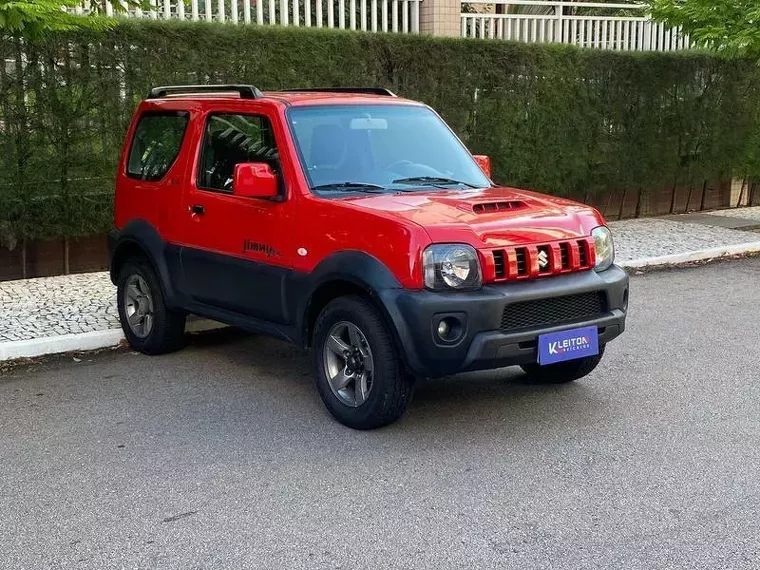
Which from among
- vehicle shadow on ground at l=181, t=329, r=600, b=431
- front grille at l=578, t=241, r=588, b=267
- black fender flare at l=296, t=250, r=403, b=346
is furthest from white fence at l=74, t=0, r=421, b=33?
front grille at l=578, t=241, r=588, b=267

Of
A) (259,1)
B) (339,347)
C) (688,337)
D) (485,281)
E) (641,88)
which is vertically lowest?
(688,337)

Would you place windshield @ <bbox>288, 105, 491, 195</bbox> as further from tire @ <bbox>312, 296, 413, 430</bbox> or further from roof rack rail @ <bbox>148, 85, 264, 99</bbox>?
tire @ <bbox>312, 296, 413, 430</bbox>

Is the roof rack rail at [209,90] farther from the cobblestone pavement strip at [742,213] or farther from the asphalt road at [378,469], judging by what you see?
the cobblestone pavement strip at [742,213]

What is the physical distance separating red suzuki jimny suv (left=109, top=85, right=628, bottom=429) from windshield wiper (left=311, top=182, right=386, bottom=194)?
0.02 m

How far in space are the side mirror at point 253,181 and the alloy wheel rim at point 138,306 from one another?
178cm

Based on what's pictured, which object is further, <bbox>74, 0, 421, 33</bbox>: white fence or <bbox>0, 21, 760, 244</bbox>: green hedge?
<bbox>74, 0, 421, 33</bbox>: white fence

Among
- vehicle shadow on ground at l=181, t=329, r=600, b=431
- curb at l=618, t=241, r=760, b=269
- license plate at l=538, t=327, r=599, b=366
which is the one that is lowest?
curb at l=618, t=241, r=760, b=269

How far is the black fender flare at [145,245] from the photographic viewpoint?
6730 mm

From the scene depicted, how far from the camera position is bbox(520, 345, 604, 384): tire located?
19.8ft

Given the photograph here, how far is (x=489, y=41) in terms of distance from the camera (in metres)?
12.4

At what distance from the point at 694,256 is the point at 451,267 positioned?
7.31 meters

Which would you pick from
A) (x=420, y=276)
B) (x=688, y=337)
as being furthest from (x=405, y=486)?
(x=688, y=337)

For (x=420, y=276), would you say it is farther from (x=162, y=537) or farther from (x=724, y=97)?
(x=724, y=97)

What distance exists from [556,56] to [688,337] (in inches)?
261
